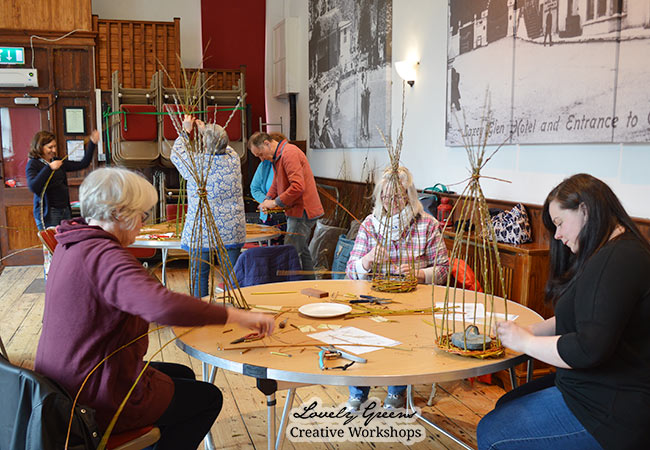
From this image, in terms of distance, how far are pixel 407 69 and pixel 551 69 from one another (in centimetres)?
Answer: 192

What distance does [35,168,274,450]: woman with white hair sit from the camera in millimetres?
1585

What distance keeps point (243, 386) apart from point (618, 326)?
2.50m

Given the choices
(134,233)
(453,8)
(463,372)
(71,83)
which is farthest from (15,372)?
(71,83)

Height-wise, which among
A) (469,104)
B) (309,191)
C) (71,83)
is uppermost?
(71,83)

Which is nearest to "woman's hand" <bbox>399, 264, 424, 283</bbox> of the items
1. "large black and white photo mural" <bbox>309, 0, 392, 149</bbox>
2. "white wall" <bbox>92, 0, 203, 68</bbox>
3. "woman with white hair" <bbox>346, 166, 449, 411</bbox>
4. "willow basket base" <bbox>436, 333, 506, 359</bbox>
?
"woman with white hair" <bbox>346, 166, 449, 411</bbox>

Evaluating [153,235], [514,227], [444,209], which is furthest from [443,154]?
[153,235]

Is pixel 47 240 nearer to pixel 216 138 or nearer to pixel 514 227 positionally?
pixel 216 138

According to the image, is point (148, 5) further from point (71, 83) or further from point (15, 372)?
point (15, 372)

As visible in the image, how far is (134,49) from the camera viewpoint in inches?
313

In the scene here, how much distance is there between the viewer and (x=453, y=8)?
14.9 feet

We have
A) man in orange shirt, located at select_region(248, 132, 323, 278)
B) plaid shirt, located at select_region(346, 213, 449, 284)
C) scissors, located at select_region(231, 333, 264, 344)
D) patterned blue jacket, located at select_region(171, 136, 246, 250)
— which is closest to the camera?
scissors, located at select_region(231, 333, 264, 344)

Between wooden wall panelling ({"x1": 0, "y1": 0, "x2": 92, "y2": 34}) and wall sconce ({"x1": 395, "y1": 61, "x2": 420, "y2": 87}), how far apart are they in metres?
4.48

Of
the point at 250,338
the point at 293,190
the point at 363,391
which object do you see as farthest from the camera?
the point at 293,190

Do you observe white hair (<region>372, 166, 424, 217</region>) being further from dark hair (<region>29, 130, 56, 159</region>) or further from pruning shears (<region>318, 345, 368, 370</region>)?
dark hair (<region>29, 130, 56, 159</region>)
